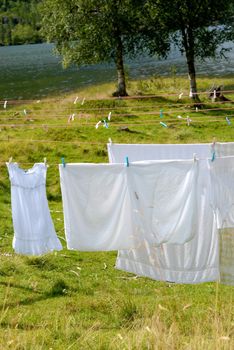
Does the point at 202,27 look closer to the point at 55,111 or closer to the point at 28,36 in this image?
the point at 55,111

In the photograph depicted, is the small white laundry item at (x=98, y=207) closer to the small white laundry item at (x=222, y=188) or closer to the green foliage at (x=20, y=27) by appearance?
the small white laundry item at (x=222, y=188)

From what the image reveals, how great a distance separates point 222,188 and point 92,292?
3.34 meters

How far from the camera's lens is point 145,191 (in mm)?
8914

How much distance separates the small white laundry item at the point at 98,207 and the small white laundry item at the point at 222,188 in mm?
1268

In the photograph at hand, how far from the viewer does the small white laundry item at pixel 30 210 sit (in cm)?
1029

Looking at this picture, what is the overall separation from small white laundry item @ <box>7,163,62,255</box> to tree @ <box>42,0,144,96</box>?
21.4 meters

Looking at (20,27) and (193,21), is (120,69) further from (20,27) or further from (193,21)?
(20,27)

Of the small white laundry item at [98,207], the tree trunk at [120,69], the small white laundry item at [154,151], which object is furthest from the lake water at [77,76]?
the small white laundry item at [98,207]

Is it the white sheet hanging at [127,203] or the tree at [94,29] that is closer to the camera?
the white sheet hanging at [127,203]

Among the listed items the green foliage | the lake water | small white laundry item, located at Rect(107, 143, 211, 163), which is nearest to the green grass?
small white laundry item, located at Rect(107, 143, 211, 163)

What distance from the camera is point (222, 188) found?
8.73 m

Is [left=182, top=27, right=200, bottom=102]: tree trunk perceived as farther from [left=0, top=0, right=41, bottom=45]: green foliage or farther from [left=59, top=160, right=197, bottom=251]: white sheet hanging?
[left=0, top=0, right=41, bottom=45]: green foliage

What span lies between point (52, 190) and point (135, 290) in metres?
7.83

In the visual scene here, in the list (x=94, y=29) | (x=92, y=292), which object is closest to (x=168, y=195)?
(x=92, y=292)
